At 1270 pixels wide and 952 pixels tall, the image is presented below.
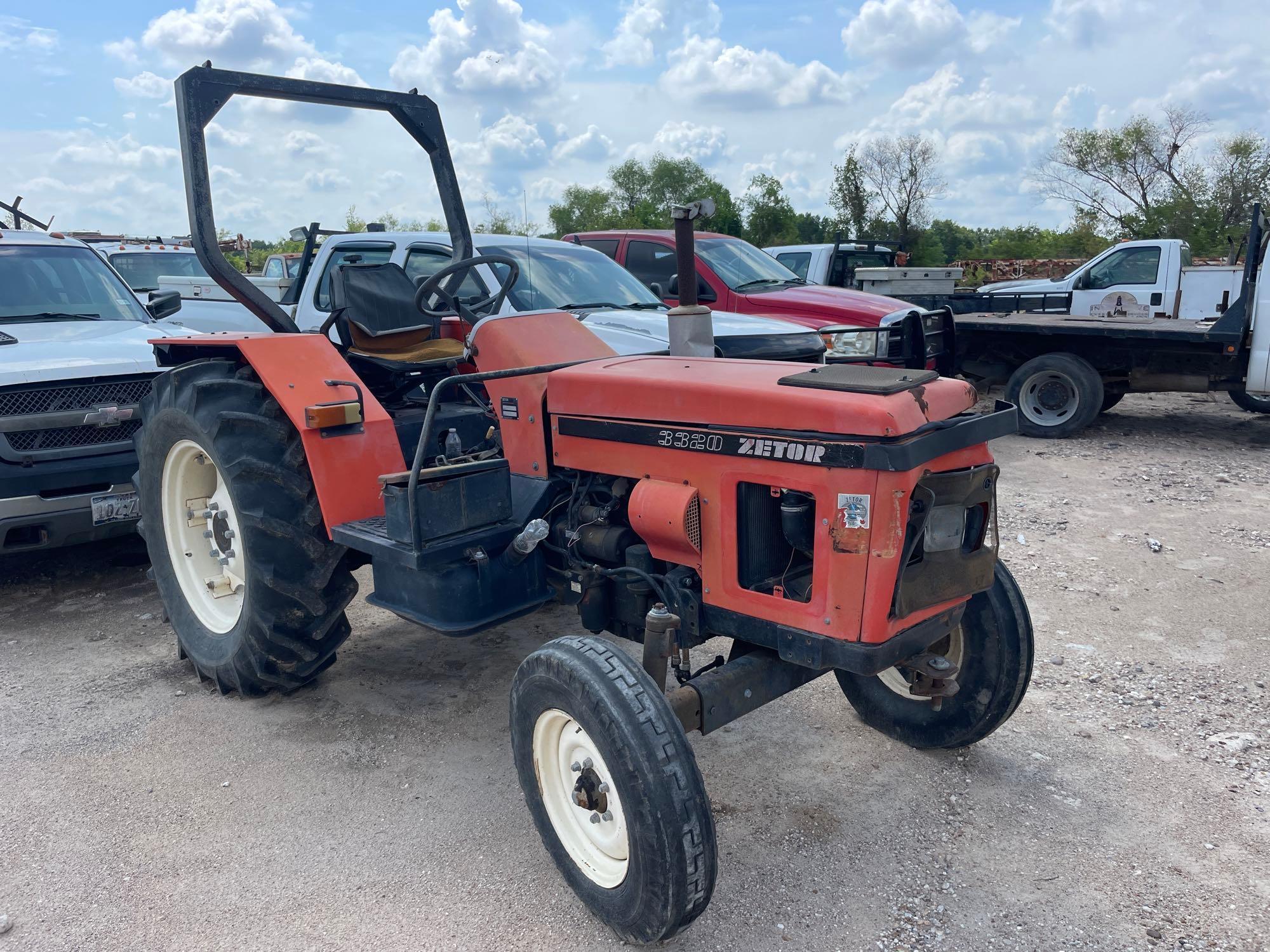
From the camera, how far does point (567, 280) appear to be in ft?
21.2

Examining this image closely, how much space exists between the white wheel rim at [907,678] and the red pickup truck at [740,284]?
15.7 feet

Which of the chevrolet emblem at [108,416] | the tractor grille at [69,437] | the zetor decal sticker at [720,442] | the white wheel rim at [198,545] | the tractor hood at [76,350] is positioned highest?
the tractor hood at [76,350]

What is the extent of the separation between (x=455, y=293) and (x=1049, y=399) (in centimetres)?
665

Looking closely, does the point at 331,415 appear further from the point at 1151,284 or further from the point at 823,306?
the point at 1151,284

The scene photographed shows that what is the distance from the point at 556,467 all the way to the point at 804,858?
1.46m

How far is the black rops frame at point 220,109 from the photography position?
3350 mm

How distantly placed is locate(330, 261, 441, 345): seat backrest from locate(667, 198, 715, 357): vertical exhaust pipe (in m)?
1.30

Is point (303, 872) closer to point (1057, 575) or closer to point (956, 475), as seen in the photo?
point (956, 475)

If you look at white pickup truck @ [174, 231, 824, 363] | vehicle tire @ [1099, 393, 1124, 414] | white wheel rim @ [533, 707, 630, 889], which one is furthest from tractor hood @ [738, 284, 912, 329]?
white wheel rim @ [533, 707, 630, 889]

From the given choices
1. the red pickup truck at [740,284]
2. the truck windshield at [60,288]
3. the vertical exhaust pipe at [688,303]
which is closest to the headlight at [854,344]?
the red pickup truck at [740,284]

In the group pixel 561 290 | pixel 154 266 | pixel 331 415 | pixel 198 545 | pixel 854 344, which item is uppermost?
pixel 154 266

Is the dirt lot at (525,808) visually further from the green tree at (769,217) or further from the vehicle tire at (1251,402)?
the green tree at (769,217)

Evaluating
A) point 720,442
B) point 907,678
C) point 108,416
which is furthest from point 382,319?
point 907,678

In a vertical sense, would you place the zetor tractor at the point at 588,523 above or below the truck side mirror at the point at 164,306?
below
